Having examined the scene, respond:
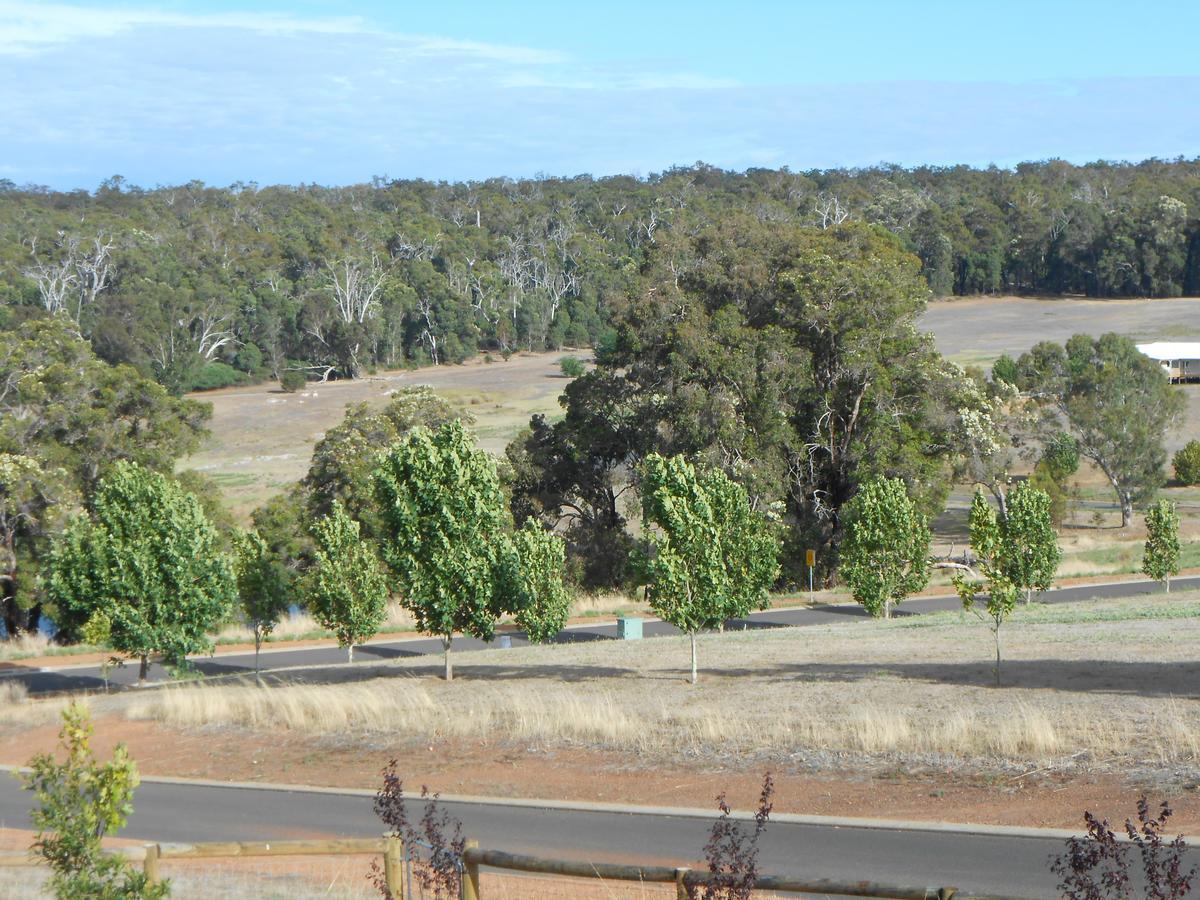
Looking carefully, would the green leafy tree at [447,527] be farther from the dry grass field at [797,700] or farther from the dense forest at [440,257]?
the dense forest at [440,257]

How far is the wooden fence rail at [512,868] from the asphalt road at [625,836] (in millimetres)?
3521

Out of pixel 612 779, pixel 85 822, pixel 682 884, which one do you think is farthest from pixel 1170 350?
pixel 85 822

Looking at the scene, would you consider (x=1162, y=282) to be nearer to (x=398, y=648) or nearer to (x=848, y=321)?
(x=848, y=321)

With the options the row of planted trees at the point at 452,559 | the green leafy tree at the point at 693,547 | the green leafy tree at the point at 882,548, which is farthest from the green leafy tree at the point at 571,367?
the green leafy tree at the point at 693,547

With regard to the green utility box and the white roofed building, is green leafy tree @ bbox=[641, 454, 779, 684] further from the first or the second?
the white roofed building

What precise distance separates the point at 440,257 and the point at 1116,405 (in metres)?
84.8

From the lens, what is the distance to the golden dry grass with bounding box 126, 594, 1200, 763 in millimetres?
15906

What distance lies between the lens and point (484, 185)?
596 feet

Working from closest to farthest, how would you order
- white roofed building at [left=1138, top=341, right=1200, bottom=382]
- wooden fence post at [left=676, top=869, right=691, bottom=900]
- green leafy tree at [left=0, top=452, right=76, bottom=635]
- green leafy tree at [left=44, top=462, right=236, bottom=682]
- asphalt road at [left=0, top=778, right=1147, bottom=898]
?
1. wooden fence post at [left=676, top=869, right=691, bottom=900]
2. asphalt road at [left=0, top=778, right=1147, bottom=898]
3. green leafy tree at [left=44, top=462, right=236, bottom=682]
4. green leafy tree at [left=0, top=452, right=76, bottom=635]
5. white roofed building at [left=1138, top=341, right=1200, bottom=382]

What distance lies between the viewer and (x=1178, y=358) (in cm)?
8600

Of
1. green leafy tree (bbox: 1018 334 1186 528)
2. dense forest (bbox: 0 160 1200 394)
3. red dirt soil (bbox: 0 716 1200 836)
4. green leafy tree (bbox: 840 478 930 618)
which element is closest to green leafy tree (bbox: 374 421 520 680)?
red dirt soil (bbox: 0 716 1200 836)

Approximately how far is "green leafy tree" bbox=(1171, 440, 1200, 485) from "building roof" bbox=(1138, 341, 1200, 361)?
21.4 m

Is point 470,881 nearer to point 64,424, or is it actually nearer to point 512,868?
point 512,868

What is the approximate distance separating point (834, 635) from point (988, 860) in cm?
1769
